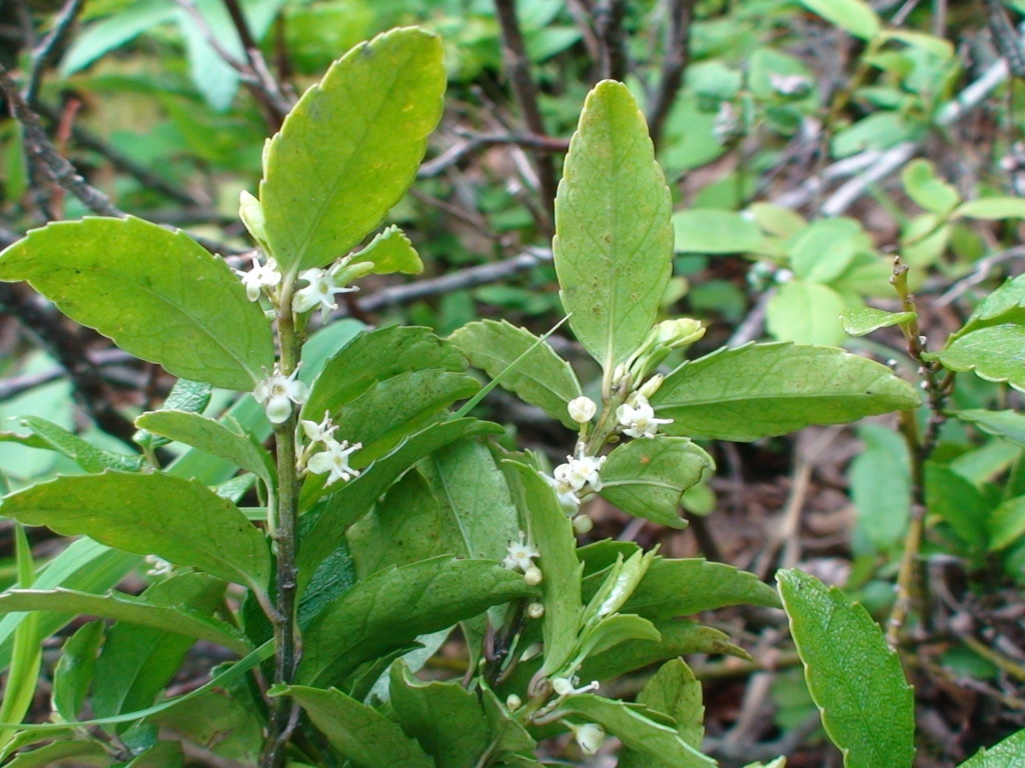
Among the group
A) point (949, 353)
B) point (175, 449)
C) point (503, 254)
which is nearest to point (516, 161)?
point (503, 254)

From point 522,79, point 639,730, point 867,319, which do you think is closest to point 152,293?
point 639,730

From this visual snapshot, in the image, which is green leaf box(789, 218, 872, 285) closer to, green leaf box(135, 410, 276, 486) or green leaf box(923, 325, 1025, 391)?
green leaf box(923, 325, 1025, 391)

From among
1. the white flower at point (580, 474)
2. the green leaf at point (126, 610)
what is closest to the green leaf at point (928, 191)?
the white flower at point (580, 474)

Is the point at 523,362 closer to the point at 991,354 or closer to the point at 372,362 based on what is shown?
the point at 372,362

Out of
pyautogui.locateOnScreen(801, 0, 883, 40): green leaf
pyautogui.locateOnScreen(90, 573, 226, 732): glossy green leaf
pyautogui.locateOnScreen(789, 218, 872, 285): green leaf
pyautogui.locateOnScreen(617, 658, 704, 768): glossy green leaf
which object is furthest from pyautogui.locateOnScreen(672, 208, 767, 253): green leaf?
pyautogui.locateOnScreen(90, 573, 226, 732): glossy green leaf

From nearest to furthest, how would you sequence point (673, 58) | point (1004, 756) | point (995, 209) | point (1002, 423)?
point (1004, 756)
point (1002, 423)
point (995, 209)
point (673, 58)
